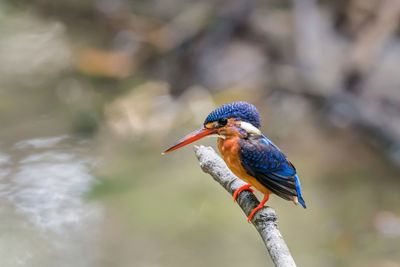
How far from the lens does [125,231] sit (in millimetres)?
4812

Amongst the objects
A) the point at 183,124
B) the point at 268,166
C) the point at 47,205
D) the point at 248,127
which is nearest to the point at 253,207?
the point at 268,166

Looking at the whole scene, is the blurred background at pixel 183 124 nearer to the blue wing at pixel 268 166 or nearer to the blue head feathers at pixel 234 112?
the blue wing at pixel 268 166

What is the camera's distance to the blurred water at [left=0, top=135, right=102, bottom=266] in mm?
4625

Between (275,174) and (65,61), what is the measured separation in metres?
6.11

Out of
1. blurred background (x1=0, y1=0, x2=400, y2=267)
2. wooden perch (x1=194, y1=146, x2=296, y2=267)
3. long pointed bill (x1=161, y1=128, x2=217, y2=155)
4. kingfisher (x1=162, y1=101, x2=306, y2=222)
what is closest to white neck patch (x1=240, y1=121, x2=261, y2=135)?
kingfisher (x1=162, y1=101, x2=306, y2=222)

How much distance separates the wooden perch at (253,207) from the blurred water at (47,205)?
2555 mm

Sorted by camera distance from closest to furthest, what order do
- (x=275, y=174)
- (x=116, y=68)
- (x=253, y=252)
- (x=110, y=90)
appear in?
1. (x=275, y=174)
2. (x=253, y=252)
3. (x=110, y=90)
4. (x=116, y=68)

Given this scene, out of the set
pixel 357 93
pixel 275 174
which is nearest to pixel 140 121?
pixel 357 93

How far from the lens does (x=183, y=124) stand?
6.15m

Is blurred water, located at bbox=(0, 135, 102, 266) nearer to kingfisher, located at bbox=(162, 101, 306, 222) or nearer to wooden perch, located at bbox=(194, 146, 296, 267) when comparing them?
wooden perch, located at bbox=(194, 146, 296, 267)

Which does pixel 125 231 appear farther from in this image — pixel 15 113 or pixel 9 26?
pixel 9 26

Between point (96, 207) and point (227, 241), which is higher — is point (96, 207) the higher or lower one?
the higher one

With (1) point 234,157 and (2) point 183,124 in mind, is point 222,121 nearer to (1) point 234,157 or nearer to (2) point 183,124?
(1) point 234,157

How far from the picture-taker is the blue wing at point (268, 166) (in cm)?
210
